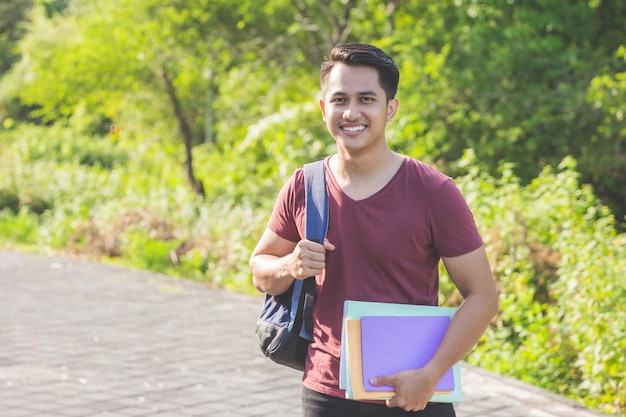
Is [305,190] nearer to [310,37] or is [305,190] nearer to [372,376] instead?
[372,376]

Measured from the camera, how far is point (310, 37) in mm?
17547

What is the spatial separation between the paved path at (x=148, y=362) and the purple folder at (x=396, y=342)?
349cm

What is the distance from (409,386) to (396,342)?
12 centimetres

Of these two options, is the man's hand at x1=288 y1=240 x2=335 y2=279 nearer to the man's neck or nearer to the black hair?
the man's neck

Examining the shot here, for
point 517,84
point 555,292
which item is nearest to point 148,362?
point 555,292

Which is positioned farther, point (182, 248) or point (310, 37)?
point (310, 37)

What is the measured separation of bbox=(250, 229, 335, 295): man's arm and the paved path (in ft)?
10.4

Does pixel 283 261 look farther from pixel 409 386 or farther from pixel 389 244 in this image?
pixel 409 386

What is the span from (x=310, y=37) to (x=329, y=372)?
15118mm

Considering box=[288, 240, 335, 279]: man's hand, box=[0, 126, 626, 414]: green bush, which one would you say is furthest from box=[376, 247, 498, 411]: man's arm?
box=[0, 126, 626, 414]: green bush

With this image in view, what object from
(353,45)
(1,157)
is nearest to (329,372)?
(353,45)

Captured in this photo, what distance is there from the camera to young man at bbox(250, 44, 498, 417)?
2756 millimetres

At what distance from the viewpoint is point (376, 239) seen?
278cm

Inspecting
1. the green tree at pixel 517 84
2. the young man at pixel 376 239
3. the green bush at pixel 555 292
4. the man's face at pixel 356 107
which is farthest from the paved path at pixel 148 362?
the green tree at pixel 517 84
